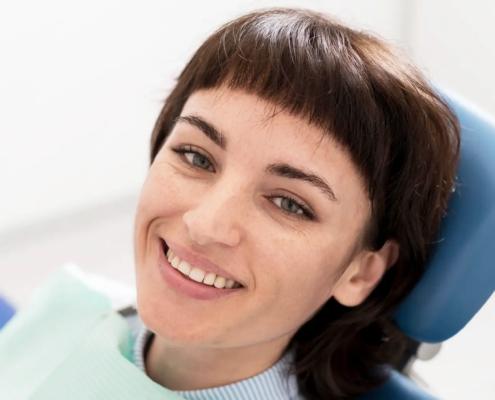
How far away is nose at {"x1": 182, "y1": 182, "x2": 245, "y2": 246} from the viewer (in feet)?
3.00

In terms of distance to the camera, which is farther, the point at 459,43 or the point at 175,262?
the point at 459,43

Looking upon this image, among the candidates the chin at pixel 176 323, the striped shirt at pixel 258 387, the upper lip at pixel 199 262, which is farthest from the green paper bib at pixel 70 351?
the upper lip at pixel 199 262

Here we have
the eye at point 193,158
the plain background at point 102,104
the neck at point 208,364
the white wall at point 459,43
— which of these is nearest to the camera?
the eye at point 193,158

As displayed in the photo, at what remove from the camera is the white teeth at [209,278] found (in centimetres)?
98

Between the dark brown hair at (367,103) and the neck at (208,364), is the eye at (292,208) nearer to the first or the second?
the dark brown hair at (367,103)

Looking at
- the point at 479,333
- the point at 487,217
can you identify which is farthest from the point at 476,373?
the point at 487,217

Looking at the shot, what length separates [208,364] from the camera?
113cm

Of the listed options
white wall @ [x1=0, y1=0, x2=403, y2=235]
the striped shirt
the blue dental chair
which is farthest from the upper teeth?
white wall @ [x1=0, y1=0, x2=403, y2=235]

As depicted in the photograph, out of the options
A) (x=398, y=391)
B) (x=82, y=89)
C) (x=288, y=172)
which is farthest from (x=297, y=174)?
(x=82, y=89)

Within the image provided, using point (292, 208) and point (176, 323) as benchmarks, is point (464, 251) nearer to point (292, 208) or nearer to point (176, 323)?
point (292, 208)

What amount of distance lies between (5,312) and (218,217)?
0.75m

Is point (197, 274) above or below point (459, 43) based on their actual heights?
below

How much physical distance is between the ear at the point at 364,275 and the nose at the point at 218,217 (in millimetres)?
271

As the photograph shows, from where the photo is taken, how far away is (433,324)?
1124 mm
